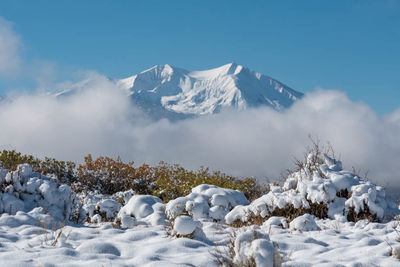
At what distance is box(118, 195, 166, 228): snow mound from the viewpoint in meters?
6.52

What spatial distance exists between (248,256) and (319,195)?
4371 mm

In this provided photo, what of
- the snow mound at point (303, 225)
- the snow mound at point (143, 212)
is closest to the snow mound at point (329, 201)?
the snow mound at point (303, 225)

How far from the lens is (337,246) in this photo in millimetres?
5219

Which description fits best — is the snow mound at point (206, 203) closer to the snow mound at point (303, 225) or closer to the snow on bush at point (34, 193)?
the snow mound at point (303, 225)

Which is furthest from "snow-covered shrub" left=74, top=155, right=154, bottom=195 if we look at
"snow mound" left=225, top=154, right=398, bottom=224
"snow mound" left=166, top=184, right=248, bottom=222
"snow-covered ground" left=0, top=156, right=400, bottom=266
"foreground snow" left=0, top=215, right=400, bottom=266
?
"foreground snow" left=0, top=215, right=400, bottom=266

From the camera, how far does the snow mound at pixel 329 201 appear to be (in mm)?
7289

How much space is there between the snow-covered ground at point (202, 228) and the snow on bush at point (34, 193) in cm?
2

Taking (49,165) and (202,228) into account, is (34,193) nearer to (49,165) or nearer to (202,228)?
(202,228)

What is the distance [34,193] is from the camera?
746 centimetres

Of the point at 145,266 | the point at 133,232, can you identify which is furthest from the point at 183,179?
the point at 145,266

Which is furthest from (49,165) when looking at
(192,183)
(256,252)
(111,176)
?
(256,252)

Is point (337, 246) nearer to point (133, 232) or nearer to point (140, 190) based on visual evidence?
point (133, 232)

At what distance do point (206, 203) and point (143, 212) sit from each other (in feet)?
4.10

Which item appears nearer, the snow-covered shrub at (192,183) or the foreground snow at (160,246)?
the foreground snow at (160,246)
